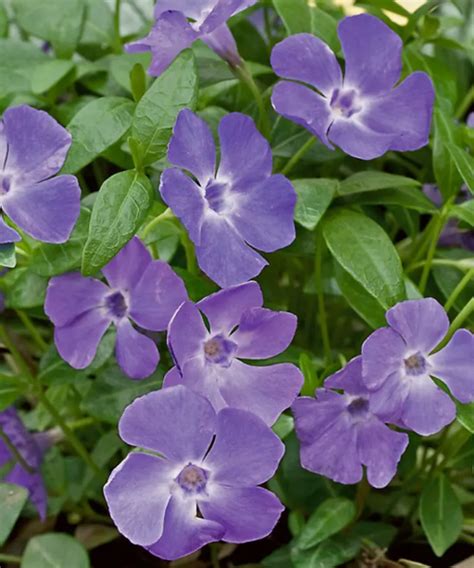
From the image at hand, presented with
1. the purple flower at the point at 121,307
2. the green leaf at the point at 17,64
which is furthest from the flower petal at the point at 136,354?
the green leaf at the point at 17,64

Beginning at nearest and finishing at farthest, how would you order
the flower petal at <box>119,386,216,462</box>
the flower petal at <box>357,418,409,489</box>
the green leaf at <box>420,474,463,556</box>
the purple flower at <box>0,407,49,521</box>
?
1. the flower petal at <box>119,386,216,462</box>
2. the flower petal at <box>357,418,409,489</box>
3. the green leaf at <box>420,474,463,556</box>
4. the purple flower at <box>0,407,49,521</box>

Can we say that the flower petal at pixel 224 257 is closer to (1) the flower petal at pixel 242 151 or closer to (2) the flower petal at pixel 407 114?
Result: (1) the flower petal at pixel 242 151

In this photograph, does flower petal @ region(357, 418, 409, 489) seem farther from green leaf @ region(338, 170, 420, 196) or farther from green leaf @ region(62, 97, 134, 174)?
green leaf @ region(62, 97, 134, 174)

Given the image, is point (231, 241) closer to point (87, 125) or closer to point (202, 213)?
point (202, 213)

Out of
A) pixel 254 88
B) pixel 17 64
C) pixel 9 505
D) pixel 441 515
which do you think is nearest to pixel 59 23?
pixel 17 64

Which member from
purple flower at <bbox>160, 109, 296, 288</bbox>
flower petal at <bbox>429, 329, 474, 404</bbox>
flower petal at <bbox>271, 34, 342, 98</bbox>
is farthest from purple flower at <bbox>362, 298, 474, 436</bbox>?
flower petal at <bbox>271, 34, 342, 98</bbox>
